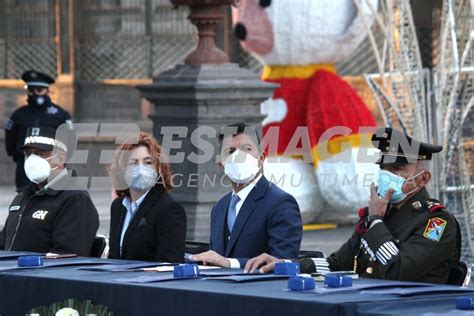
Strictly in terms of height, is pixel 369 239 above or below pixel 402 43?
below

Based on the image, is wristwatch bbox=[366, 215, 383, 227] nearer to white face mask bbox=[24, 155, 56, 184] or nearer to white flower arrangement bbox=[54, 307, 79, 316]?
white flower arrangement bbox=[54, 307, 79, 316]

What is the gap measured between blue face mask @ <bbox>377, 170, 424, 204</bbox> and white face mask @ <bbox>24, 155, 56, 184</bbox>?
1999mm

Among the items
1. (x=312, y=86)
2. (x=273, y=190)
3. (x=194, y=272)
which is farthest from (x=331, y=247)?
(x=194, y=272)

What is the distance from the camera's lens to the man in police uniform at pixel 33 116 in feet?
45.9

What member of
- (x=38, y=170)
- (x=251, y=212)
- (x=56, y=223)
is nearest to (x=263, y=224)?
(x=251, y=212)

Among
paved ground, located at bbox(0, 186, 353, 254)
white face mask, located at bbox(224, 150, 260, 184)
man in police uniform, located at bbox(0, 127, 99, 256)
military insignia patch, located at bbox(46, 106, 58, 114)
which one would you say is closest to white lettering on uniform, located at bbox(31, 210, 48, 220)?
man in police uniform, located at bbox(0, 127, 99, 256)

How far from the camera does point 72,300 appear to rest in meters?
5.53

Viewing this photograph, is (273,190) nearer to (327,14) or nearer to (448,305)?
(448,305)

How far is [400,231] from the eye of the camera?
656 cm

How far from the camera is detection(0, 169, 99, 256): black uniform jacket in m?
7.56

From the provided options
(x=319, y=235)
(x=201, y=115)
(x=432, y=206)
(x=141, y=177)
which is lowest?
(x=319, y=235)

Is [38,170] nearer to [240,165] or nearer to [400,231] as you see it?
[240,165]

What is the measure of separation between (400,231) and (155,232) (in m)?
1.25

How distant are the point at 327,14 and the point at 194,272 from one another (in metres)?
8.26
